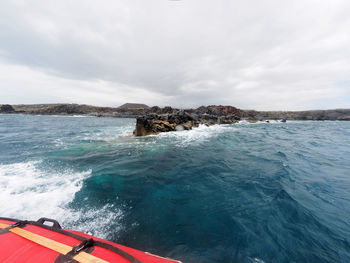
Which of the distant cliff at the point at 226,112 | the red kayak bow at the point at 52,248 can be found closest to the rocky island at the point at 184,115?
the distant cliff at the point at 226,112

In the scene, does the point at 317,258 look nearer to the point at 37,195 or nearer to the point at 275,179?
the point at 275,179

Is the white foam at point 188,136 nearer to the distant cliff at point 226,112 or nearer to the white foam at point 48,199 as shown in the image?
the white foam at point 48,199

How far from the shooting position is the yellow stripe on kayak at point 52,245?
5.20 ft

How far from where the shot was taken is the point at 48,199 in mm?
3977

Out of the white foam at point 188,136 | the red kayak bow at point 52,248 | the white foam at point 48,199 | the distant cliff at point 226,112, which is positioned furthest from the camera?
the distant cliff at point 226,112

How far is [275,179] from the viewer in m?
5.42

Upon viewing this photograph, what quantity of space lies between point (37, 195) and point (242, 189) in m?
7.23

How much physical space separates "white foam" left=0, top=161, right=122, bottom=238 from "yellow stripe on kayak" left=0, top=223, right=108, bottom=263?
1289 mm

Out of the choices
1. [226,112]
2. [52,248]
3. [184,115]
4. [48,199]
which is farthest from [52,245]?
[226,112]

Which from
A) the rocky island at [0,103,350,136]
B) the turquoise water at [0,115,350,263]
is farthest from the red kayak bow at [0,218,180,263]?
the rocky island at [0,103,350,136]

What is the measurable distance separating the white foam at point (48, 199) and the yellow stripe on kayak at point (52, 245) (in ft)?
4.23

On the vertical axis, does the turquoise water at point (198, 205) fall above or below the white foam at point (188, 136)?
below

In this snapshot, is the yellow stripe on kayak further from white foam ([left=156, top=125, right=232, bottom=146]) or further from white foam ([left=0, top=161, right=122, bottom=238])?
white foam ([left=156, top=125, right=232, bottom=146])

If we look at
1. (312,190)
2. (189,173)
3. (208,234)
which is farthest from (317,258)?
(189,173)
